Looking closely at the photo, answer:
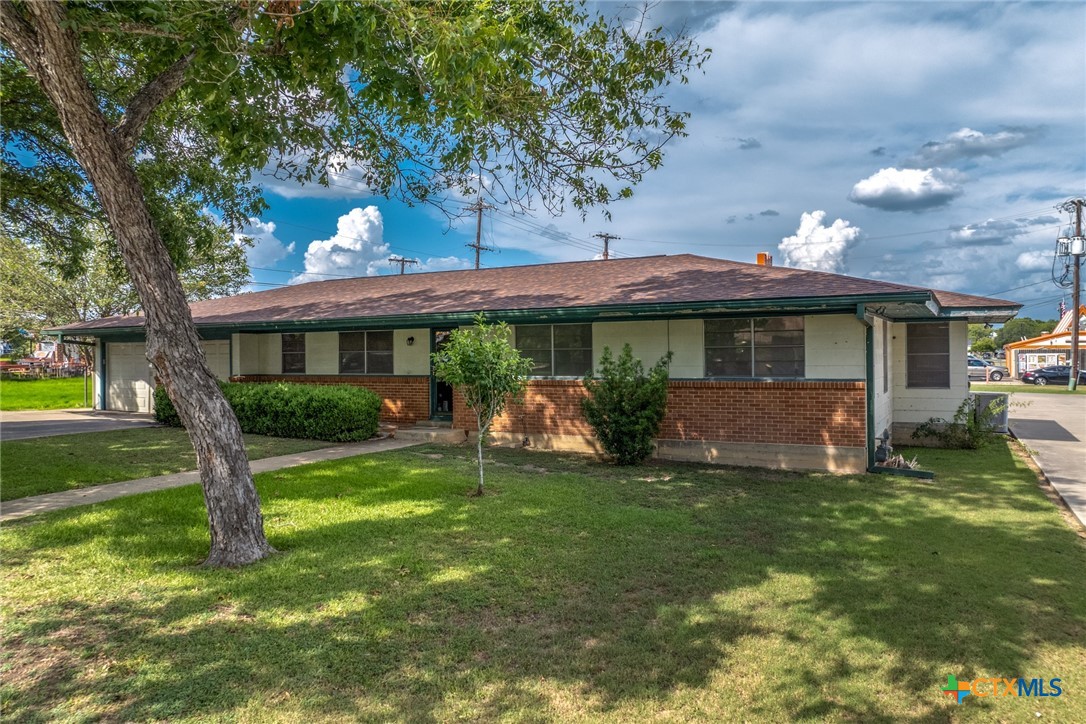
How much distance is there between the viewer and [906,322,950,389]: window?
1312cm

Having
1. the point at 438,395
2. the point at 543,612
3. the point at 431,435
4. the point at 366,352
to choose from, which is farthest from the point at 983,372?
the point at 543,612

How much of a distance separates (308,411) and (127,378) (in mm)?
9845

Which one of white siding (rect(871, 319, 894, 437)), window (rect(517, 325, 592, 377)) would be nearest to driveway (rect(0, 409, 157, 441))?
window (rect(517, 325, 592, 377))

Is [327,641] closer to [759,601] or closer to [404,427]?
[759,601]

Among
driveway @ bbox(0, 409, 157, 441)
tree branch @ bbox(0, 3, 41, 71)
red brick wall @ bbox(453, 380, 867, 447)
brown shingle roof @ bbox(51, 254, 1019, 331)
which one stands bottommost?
driveway @ bbox(0, 409, 157, 441)

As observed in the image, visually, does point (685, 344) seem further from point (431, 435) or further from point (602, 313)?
point (431, 435)

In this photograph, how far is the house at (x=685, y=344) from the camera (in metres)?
9.70

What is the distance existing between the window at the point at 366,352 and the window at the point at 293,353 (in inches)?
51.1

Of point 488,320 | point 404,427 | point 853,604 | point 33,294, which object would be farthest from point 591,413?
point 33,294

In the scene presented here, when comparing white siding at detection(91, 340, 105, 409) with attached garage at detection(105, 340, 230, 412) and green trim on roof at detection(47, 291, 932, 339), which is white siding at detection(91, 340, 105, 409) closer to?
attached garage at detection(105, 340, 230, 412)

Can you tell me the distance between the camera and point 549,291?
42.2ft

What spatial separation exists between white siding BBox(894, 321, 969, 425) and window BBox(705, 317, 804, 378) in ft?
15.0

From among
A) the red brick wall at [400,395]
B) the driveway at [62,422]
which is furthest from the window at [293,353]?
A: the driveway at [62,422]

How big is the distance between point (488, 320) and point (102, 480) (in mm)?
6572
